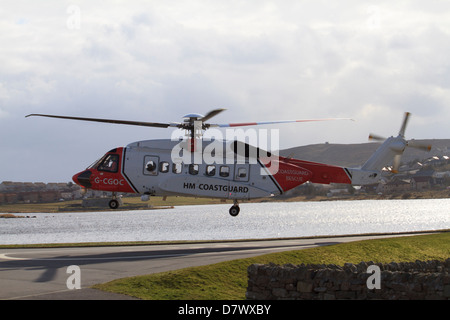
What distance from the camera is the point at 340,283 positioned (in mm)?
17453

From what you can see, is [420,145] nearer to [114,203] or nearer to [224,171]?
[224,171]

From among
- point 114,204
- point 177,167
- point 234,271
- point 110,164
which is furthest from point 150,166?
point 234,271

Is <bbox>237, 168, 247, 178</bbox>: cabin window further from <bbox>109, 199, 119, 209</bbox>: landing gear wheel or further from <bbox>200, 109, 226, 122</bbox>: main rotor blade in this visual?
<bbox>109, 199, 119, 209</bbox>: landing gear wheel

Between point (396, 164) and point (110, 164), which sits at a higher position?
point (396, 164)

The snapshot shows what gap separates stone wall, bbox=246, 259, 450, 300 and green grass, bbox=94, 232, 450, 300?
7.55 ft

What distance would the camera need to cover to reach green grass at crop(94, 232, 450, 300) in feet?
64.4

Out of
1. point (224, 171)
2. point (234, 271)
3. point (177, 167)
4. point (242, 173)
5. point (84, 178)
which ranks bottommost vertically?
point (234, 271)

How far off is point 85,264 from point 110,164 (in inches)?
427

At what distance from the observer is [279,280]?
17.9m

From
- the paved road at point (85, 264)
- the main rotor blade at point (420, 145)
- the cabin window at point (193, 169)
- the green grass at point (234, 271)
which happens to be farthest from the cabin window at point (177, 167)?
Result: the main rotor blade at point (420, 145)

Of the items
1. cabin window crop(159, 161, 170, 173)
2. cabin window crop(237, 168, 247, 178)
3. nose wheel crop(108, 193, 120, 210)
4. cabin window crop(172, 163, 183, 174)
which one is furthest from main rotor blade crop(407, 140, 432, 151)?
nose wheel crop(108, 193, 120, 210)

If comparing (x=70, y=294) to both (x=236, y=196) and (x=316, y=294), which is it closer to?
(x=316, y=294)
